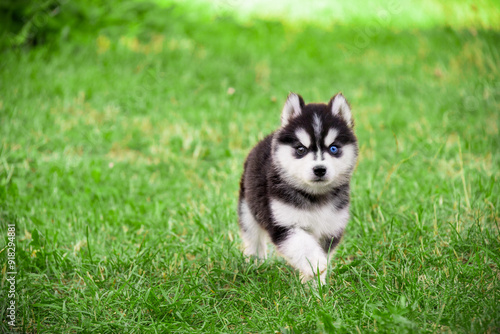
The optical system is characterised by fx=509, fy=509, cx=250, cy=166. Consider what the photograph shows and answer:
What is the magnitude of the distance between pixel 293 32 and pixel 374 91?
131 inches

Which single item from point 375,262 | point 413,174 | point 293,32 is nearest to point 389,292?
point 375,262

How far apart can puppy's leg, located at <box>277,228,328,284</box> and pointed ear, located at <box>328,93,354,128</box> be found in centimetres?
87

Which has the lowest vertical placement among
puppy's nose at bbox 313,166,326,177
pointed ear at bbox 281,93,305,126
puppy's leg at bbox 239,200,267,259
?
puppy's leg at bbox 239,200,267,259

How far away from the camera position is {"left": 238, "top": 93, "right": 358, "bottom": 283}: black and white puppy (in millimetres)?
3330

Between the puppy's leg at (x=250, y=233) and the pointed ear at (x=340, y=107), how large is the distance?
1019mm

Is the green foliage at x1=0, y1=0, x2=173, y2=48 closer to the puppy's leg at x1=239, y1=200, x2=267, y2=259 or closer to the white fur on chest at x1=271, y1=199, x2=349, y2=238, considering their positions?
the puppy's leg at x1=239, y1=200, x2=267, y2=259

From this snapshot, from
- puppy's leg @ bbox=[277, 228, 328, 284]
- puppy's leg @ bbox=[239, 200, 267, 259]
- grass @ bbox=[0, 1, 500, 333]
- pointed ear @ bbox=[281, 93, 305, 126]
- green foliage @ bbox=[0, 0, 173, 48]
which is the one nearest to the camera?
grass @ bbox=[0, 1, 500, 333]

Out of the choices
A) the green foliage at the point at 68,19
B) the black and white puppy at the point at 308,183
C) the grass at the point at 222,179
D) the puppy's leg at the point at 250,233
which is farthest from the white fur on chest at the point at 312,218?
the green foliage at the point at 68,19

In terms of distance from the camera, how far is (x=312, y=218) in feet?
11.4

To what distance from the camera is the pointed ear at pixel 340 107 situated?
3568 mm

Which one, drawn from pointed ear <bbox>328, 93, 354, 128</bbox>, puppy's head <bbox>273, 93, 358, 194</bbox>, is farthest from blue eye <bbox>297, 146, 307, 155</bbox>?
pointed ear <bbox>328, 93, 354, 128</bbox>

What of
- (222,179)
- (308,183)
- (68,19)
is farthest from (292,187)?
(68,19)

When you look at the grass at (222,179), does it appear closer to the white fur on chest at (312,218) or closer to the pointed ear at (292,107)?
the white fur on chest at (312,218)

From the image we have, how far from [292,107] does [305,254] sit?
1026 mm
